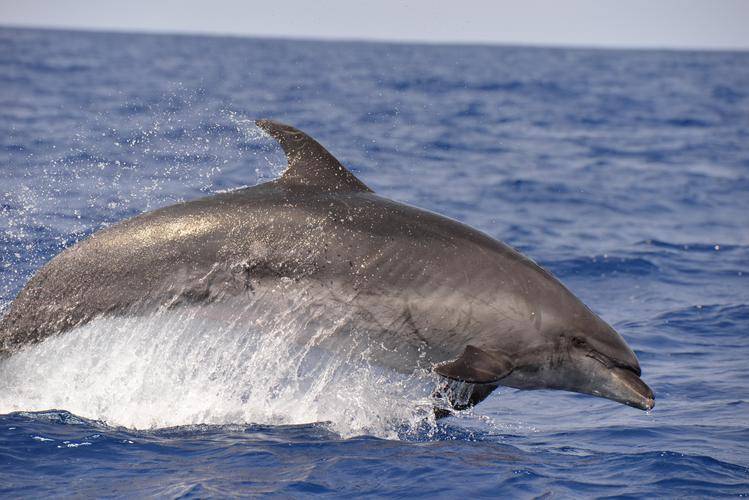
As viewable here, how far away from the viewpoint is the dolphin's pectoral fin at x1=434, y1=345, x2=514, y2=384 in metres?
5.85

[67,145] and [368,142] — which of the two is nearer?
[67,145]

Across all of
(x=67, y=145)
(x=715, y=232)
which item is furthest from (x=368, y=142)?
(x=715, y=232)

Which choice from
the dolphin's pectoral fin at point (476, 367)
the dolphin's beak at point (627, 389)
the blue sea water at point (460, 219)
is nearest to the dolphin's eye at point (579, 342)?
the dolphin's beak at point (627, 389)

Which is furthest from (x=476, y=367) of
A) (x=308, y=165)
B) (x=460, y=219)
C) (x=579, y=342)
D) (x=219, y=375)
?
(x=460, y=219)

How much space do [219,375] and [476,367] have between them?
209cm

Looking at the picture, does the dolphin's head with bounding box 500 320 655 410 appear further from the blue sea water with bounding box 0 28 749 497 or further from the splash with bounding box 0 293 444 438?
the splash with bounding box 0 293 444 438

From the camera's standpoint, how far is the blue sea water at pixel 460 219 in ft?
19.8

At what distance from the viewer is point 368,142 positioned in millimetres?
22125

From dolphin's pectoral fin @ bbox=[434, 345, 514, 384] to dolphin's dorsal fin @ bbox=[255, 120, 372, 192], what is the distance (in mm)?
1584

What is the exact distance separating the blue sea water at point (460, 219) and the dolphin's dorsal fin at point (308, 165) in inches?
28.1

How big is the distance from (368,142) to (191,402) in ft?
51.1

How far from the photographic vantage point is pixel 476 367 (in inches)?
235

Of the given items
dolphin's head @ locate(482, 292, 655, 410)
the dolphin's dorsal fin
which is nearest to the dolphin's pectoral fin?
dolphin's head @ locate(482, 292, 655, 410)

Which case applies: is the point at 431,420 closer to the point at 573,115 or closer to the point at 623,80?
the point at 573,115
